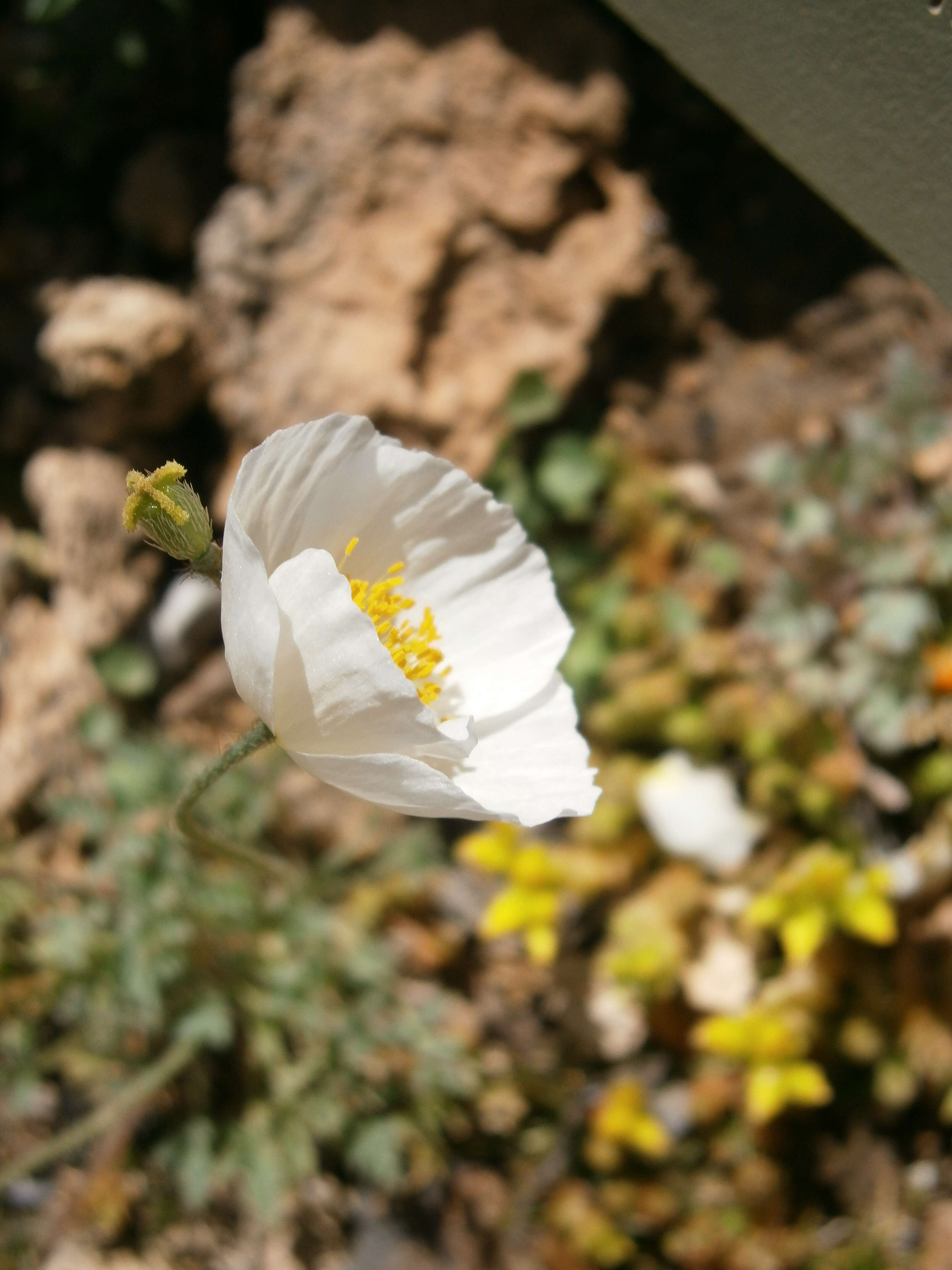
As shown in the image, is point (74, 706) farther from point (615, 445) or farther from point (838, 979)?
point (838, 979)

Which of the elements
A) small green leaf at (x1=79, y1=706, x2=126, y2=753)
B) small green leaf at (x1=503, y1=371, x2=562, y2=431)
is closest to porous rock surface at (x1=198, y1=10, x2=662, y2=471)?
small green leaf at (x1=503, y1=371, x2=562, y2=431)

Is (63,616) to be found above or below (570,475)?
below

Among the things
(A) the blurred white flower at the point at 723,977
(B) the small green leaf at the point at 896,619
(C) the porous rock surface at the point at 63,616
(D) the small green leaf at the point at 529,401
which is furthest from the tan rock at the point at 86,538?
(B) the small green leaf at the point at 896,619

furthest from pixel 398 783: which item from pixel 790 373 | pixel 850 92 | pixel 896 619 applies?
pixel 790 373

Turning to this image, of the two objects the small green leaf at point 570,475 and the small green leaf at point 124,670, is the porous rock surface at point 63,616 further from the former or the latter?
the small green leaf at point 570,475

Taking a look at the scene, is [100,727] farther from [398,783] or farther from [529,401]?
[398,783]

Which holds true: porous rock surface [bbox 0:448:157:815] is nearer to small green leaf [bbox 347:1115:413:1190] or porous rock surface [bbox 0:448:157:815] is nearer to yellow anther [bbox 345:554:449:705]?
small green leaf [bbox 347:1115:413:1190]
